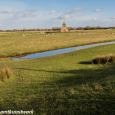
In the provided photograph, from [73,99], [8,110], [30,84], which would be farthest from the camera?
[30,84]

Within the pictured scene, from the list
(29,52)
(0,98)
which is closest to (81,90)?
(0,98)

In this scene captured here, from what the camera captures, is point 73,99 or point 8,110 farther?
point 73,99

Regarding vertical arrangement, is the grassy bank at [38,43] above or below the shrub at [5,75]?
above

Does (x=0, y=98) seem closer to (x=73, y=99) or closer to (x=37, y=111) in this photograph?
(x=37, y=111)

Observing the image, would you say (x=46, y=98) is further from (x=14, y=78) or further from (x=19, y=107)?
(x=14, y=78)

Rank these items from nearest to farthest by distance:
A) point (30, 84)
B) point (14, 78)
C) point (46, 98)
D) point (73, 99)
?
point (73, 99) → point (46, 98) → point (30, 84) → point (14, 78)

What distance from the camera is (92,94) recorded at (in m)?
6.65

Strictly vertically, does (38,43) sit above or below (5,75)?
above

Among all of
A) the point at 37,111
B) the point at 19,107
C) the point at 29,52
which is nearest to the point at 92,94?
the point at 37,111

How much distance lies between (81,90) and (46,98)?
1925 millimetres

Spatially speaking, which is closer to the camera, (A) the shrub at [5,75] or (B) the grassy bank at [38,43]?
(A) the shrub at [5,75]

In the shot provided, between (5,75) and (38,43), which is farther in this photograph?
(38,43)

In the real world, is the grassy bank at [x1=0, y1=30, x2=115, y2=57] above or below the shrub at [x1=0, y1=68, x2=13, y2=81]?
above

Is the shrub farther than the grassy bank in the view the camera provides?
No
